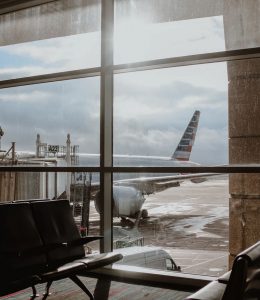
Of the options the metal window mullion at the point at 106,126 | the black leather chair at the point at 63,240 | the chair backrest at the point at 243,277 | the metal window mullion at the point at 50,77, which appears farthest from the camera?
the metal window mullion at the point at 50,77

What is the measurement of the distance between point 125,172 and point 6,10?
2713mm

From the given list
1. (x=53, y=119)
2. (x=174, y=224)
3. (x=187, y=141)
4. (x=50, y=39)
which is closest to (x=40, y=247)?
(x=174, y=224)

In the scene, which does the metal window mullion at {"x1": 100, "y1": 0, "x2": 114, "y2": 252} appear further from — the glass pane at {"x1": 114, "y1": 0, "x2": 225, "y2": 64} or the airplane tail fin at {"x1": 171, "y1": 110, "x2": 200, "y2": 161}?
the airplane tail fin at {"x1": 171, "y1": 110, "x2": 200, "y2": 161}

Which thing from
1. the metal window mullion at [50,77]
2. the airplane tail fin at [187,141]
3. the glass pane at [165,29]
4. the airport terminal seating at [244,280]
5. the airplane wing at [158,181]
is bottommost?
the airport terminal seating at [244,280]

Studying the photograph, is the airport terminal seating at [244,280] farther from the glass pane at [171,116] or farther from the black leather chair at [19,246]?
the glass pane at [171,116]

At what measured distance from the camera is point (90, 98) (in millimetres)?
4590

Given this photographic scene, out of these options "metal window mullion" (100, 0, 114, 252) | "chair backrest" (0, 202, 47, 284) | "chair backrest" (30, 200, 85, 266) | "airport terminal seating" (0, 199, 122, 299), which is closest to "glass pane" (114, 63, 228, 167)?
"metal window mullion" (100, 0, 114, 252)

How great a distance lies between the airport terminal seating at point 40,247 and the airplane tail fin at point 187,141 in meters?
1.16

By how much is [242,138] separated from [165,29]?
4.54 ft

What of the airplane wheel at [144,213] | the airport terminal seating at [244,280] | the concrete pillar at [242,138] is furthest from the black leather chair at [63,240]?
the airport terminal seating at [244,280]

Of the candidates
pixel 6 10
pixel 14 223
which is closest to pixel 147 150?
pixel 14 223

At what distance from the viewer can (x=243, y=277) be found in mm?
1419

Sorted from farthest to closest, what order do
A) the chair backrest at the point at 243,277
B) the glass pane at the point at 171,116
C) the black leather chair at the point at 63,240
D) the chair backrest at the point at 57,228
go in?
the glass pane at the point at 171,116 < the chair backrest at the point at 57,228 < the black leather chair at the point at 63,240 < the chair backrest at the point at 243,277

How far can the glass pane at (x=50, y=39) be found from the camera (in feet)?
15.2
